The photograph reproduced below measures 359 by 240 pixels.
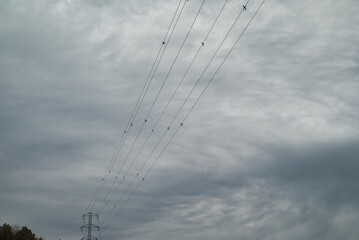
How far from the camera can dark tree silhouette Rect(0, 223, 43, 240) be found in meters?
105

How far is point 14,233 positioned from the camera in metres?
112

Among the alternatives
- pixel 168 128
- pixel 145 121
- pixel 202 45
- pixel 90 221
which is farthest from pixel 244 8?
pixel 90 221

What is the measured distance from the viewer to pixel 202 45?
3391 cm

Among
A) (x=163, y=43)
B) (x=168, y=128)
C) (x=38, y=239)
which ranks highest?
(x=38, y=239)

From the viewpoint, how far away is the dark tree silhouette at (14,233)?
4146 inches

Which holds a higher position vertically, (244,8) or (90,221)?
(90,221)

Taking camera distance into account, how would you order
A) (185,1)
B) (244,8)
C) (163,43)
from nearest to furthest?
(244,8), (185,1), (163,43)

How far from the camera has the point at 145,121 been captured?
4734 cm

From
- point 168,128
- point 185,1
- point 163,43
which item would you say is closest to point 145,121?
point 168,128

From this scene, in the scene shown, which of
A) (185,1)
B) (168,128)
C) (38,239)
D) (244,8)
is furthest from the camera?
(38,239)

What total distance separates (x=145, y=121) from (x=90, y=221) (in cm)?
7307

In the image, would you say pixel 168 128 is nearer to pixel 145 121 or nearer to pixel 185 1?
pixel 145 121

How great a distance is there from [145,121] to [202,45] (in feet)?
52.8

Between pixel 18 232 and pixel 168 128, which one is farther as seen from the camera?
pixel 18 232
